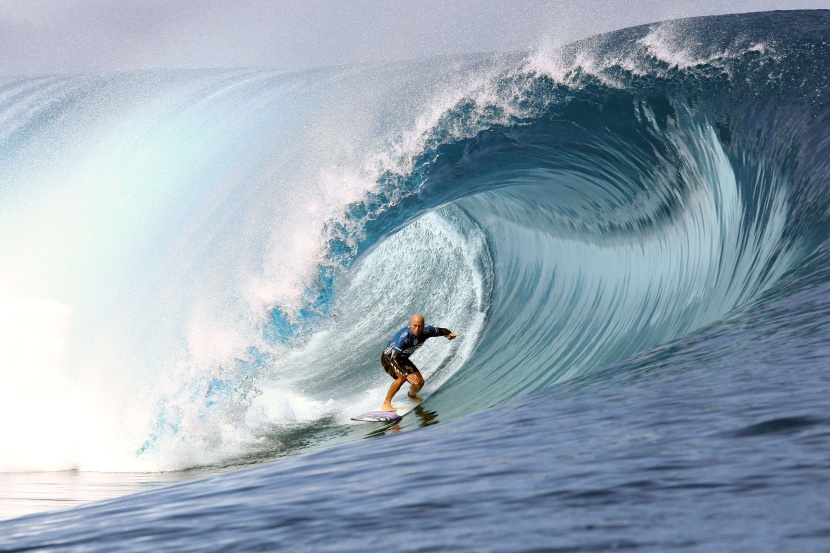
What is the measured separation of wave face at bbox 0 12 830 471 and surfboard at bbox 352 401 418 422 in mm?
209

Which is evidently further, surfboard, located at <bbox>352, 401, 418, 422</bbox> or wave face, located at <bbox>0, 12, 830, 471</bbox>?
wave face, located at <bbox>0, 12, 830, 471</bbox>

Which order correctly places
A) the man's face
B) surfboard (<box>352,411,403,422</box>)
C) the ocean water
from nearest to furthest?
1. the ocean water
2. surfboard (<box>352,411,403,422</box>)
3. the man's face

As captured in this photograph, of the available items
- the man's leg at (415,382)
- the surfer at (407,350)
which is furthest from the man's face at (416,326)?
the man's leg at (415,382)

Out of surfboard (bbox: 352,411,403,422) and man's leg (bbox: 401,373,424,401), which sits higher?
man's leg (bbox: 401,373,424,401)

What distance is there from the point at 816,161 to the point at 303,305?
5.30 metres

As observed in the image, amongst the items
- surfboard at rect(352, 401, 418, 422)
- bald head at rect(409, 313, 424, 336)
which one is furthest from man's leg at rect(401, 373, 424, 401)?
bald head at rect(409, 313, 424, 336)

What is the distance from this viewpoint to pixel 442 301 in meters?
11.5

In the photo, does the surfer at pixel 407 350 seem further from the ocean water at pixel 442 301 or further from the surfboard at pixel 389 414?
the ocean water at pixel 442 301

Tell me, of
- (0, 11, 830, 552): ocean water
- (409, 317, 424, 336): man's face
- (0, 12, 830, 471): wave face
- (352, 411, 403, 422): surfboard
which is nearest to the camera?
(0, 11, 830, 552): ocean water

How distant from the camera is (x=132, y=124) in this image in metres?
16.2

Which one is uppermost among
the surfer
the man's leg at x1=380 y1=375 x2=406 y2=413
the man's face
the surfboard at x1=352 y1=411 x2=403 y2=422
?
the man's face

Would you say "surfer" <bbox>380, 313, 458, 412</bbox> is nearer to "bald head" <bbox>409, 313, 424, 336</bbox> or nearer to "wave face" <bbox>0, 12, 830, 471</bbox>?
"bald head" <bbox>409, 313, 424, 336</bbox>

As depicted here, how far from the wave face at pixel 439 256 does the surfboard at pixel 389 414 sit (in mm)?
209

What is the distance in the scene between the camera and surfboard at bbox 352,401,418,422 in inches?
294
